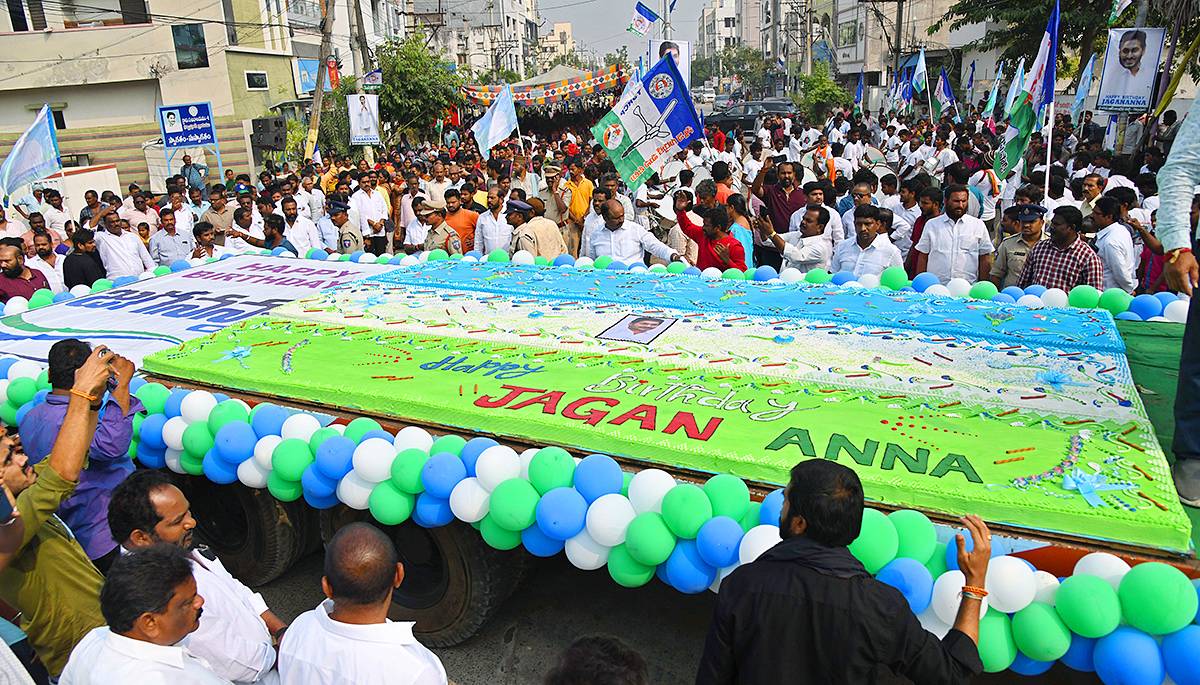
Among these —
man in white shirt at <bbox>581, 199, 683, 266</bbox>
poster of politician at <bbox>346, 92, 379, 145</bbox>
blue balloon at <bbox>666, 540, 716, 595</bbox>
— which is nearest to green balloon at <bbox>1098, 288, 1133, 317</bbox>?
man in white shirt at <bbox>581, 199, 683, 266</bbox>

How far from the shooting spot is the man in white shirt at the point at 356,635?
7.20 feet

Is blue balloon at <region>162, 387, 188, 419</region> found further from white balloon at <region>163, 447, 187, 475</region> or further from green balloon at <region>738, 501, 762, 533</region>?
green balloon at <region>738, 501, 762, 533</region>

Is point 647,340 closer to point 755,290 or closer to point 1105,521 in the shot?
point 755,290

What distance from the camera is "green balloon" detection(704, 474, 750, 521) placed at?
9.59 ft

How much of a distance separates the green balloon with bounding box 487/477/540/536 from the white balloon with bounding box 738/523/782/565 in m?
0.90

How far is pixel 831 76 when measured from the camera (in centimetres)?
4616

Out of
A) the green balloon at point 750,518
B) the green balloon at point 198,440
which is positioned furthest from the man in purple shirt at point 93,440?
the green balloon at point 750,518

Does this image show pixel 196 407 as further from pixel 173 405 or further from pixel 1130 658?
pixel 1130 658

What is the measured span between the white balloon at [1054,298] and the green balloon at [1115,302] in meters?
0.22

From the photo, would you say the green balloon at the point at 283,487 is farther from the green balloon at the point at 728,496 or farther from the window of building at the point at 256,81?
the window of building at the point at 256,81

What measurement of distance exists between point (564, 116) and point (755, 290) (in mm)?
33773

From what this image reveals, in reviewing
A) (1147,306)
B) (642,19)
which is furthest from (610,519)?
(642,19)

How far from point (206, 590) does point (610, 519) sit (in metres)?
1.45

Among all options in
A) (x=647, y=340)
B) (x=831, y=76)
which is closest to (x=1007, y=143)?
(x=647, y=340)
